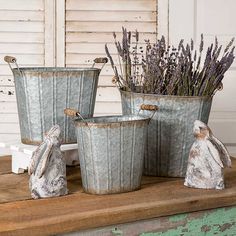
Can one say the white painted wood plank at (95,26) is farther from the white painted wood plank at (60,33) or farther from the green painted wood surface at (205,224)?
the green painted wood surface at (205,224)

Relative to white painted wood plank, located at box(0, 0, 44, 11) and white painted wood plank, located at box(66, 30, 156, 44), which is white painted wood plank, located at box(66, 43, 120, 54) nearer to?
white painted wood plank, located at box(66, 30, 156, 44)

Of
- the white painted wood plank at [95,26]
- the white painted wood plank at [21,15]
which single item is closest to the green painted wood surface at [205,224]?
the white painted wood plank at [95,26]

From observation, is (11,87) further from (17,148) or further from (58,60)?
(17,148)

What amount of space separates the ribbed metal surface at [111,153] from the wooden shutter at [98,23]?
1109 mm

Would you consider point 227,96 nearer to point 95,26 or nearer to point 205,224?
point 95,26

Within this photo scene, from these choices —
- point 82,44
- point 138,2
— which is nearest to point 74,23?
point 82,44

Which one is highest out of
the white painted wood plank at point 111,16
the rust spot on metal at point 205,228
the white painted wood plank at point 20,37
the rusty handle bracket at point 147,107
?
the white painted wood plank at point 111,16

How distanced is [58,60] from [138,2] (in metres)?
0.41

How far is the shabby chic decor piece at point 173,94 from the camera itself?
51.7 inches

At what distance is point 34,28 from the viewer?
2277 mm

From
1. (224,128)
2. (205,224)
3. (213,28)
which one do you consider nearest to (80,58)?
(213,28)

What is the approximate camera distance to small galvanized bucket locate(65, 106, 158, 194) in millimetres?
1148

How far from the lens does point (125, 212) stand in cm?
106

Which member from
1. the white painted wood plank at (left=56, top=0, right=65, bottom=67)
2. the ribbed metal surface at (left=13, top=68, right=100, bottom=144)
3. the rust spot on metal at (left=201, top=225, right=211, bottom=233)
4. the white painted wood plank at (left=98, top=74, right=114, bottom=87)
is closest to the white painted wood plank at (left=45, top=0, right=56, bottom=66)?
the white painted wood plank at (left=56, top=0, right=65, bottom=67)
